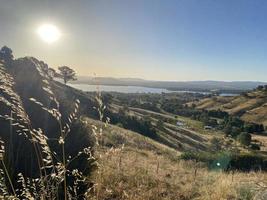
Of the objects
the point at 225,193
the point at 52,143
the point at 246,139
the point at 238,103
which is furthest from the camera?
the point at 238,103

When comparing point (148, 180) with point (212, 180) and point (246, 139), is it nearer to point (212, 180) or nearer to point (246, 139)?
point (212, 180)

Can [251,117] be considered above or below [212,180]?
below

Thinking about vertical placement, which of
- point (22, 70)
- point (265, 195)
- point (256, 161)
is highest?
point (22, 70)

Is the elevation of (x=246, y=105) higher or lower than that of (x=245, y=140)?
lower

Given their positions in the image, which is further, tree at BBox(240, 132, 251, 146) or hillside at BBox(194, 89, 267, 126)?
hillside at BBox(194, 89, 267, 126)

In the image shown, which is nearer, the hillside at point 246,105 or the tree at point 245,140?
the tree at point 245,140

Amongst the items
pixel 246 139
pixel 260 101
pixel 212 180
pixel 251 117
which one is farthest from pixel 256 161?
pixel 260 101

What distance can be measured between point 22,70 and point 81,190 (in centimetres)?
348

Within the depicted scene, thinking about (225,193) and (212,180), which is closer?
(225,193)

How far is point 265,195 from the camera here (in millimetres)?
5020

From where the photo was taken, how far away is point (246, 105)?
143375 mm

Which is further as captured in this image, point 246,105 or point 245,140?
point 246,105

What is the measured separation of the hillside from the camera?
127 meters

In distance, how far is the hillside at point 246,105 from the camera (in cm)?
12688
